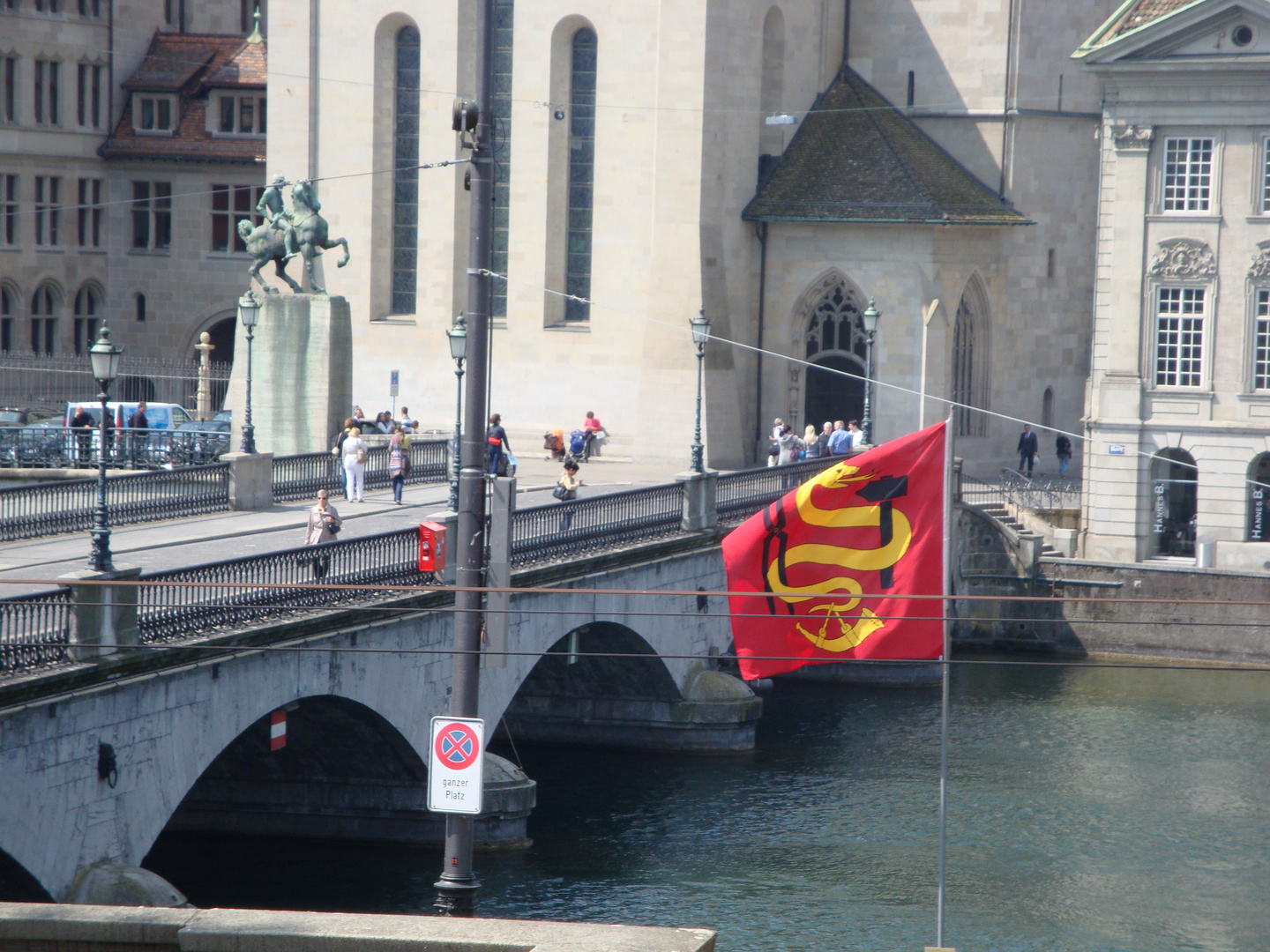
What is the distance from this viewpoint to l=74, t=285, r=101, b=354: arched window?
66125mm

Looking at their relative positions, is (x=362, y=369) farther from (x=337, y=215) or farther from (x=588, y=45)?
(x=588, y=45)

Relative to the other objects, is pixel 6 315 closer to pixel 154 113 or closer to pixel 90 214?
pixel 90 214

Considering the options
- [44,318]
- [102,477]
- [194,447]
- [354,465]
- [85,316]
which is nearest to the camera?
[102,477]

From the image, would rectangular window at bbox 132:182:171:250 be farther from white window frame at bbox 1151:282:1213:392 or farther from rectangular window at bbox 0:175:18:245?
white window frame at bbox 1151:282:1213:392

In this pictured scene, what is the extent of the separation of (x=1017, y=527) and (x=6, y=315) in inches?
1333

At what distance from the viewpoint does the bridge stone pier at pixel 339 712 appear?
822 inches

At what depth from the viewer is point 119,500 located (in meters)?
33.1

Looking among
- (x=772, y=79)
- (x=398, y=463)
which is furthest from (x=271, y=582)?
(x=772, y=79)

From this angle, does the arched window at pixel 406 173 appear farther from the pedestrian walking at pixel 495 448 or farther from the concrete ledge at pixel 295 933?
the concrete ledge at pixel 295 933

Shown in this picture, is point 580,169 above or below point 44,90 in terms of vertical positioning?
below

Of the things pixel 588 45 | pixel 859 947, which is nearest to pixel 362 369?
pixel 588 45

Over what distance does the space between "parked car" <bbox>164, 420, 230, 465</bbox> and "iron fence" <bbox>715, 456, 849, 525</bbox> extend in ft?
35.2

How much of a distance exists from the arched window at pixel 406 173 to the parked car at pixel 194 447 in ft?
42.5

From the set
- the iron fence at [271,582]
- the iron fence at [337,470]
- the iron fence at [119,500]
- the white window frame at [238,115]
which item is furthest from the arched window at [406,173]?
the iron fence at [271,582]
